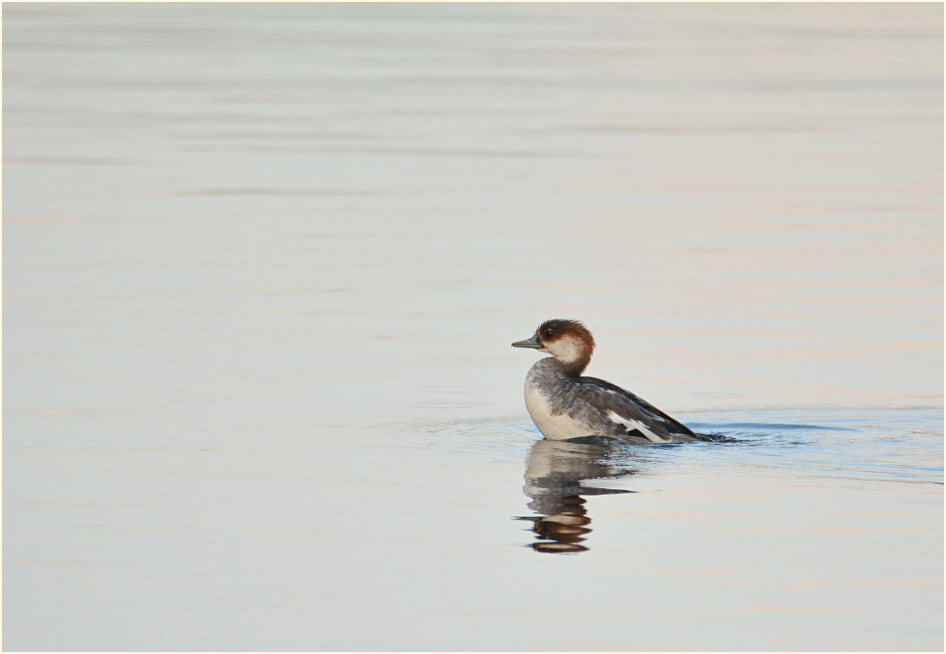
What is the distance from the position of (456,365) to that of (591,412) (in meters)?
1.49

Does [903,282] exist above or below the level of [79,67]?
below

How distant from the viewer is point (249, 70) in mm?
31266

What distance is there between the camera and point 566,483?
9.60 metres

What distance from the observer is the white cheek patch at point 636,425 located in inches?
422

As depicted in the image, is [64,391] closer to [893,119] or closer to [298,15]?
[893,119]

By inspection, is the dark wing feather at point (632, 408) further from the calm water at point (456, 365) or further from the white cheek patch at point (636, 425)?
the calm water at point (456, 365)

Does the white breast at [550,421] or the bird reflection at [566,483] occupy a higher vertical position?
the white breast at [550,421]

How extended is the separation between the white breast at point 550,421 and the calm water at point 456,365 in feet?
0.39

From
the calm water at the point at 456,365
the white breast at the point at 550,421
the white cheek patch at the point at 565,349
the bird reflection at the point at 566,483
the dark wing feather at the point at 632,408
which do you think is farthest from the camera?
the white cheek patch at the point at 565,349

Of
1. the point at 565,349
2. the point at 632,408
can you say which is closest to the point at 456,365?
the point at 565,349

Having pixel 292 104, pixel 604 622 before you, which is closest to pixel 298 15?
pixel 292 104

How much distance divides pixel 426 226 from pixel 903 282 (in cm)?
434

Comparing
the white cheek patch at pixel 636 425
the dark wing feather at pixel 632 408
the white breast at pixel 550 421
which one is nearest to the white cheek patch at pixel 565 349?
the dark wing feather at pixel 632 408

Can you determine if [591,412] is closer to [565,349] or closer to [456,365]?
[565,349]
